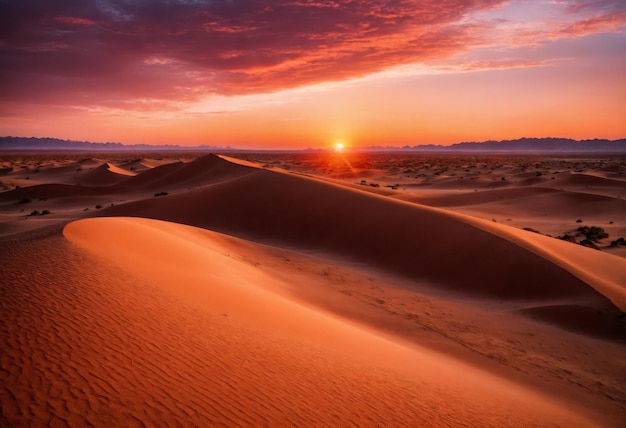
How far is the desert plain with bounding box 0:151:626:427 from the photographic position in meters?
3.71

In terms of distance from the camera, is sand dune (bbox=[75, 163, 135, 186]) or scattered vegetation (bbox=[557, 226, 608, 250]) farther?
sand dune (bbox=[75, 163, 135, 186])

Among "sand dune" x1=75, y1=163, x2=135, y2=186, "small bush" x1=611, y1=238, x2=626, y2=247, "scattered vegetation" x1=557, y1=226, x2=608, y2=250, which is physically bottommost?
"small bush" x1=611, y1=238, x2=626, y2=247

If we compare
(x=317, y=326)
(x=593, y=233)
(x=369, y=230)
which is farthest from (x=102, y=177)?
(x=593, y=233)

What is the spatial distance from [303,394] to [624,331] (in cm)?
879

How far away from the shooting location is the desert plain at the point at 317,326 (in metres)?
3.71

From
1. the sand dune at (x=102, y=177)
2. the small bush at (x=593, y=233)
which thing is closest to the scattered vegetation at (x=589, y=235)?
the small bush at (x=593, y=233)

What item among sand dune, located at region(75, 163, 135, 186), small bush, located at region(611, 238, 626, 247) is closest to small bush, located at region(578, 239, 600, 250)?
A: small bush, located at region(611, 238, 626, 247)

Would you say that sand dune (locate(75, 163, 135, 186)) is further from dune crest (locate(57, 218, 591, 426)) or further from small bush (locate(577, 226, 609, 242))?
small bush (locate(577, 226, 609, 242))

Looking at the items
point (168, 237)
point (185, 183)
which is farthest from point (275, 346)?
point (185, 183)

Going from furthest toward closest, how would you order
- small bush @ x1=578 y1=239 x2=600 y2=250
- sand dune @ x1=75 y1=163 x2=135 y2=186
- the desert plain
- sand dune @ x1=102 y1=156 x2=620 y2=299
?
sand dune @ x1=75 y1=163 x2=135 y2=186 → small bush @ x1=578 y1=239 x2=600 y2=250 → sand dune @ x1=102 y1=156 x2=620 y2=299 → the desert plain

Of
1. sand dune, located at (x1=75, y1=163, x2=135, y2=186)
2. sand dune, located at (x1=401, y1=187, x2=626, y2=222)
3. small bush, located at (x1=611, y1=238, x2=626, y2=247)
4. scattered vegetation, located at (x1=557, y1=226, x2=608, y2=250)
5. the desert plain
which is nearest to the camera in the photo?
the desert plain

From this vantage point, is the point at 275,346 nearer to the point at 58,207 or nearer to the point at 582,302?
the point at 582,302

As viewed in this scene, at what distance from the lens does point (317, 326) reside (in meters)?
6.92

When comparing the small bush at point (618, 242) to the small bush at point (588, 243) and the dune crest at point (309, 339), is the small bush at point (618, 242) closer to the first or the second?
the small bush at point (588, 243)
